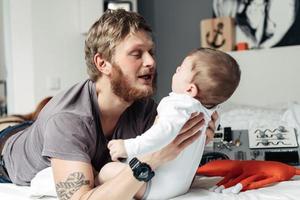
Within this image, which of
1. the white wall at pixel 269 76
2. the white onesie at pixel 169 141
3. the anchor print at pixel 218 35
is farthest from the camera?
the anchor print at pixel 218 35

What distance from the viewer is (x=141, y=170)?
1.11 metres

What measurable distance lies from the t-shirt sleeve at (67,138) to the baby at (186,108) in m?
0.09

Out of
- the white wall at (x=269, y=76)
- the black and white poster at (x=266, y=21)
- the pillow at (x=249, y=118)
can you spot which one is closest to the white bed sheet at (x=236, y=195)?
the pillow at (x=249, y=118)

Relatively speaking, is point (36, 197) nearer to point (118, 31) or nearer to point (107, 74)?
point (107, 74)

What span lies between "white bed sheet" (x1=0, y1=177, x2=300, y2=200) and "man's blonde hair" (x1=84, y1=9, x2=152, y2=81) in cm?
45

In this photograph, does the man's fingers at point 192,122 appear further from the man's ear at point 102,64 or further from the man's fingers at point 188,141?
the man's ear at point 102,64

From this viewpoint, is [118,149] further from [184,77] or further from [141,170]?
[184,77]

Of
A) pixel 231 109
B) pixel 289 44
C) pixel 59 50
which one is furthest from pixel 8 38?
pixel 289 44

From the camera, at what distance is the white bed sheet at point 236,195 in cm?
115

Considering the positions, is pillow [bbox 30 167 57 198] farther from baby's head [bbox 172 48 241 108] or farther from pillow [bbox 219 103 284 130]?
pillow [bbox 219 103 284 130]

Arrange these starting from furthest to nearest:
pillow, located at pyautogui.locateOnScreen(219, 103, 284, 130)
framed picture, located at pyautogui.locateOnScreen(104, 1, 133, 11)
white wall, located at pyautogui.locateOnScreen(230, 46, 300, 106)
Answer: framed picture, located at pyautogui.locateOnScreen(104, 1, 133, 11) < white wall, located at pyautogui.locateOnScreen(230, 46, 300, 106) < pillow, located at pyautogui.locateOnScreen(219, 103, 284, 130)

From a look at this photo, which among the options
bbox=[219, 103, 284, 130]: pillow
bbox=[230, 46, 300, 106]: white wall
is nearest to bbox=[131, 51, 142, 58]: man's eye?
bbox=[219, 103, 284, 130]: pillow

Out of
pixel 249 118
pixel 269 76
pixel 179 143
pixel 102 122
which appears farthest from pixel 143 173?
pixel 269 76

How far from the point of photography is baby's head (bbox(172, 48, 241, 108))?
116cm
